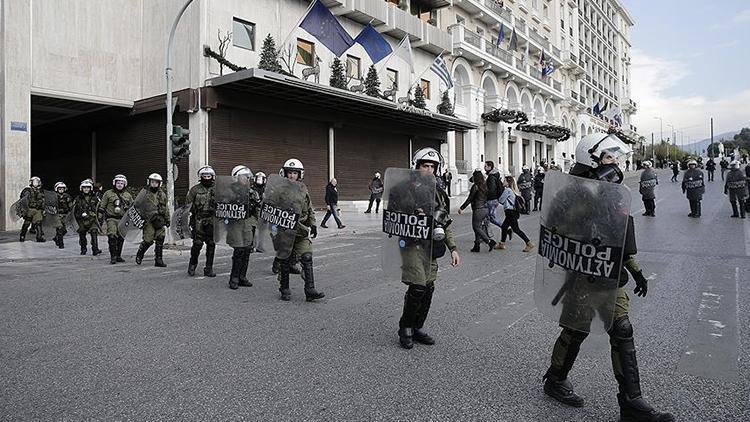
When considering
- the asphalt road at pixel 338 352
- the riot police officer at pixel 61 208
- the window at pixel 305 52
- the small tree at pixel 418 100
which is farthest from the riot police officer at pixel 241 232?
the small tree at pixel 418 100

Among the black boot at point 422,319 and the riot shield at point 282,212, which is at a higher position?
the riot shield at point 282,212

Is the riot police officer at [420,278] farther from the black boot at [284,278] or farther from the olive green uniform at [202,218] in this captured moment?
the olive green uniform at [202,218]

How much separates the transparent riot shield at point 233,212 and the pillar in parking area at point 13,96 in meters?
13.5

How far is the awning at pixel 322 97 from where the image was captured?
17.6 meters

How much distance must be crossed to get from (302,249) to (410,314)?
2422 mm

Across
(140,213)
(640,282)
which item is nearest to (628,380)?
(640,282)

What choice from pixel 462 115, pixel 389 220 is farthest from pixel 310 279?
pixel 462 115

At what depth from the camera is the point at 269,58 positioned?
18.3 meters

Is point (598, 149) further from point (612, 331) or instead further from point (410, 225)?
point (410, 225)

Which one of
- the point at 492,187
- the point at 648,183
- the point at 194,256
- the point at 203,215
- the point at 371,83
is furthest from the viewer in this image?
the point at 371,83

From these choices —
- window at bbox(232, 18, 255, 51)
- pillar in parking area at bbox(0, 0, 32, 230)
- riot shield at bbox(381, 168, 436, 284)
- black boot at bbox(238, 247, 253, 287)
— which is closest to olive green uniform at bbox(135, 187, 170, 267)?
black boot at bbox(238, 247, 253, 287)

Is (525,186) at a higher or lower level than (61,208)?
higher

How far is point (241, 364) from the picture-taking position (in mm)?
4133

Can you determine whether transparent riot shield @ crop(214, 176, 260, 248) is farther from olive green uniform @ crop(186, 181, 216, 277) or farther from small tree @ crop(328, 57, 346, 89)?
small tree @ crop(328, 57, 346, 89)
